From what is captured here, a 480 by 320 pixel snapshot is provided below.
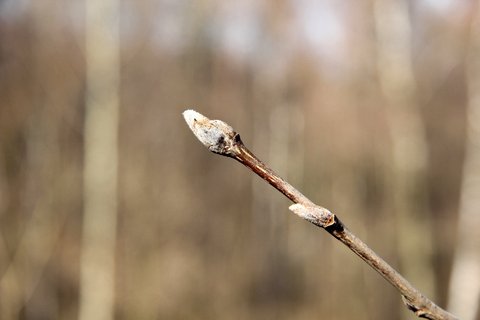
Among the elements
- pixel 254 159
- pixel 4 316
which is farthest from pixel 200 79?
pixel 254 159

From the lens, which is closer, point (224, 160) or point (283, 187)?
point (283, 187)

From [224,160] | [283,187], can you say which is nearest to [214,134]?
[283,187]

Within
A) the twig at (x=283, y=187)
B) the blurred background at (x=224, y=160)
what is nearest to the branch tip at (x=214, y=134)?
the twig at (x=283, y=187)

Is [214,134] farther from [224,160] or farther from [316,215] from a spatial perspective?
[224,160]

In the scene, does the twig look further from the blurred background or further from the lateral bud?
the blurred background

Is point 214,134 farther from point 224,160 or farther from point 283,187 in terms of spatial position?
point 224,160

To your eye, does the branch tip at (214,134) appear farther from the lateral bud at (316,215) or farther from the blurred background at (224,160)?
the blurred background at (224,160)

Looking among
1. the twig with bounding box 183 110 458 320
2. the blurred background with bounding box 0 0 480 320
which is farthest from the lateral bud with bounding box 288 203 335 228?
the blurred background with bounding box 0 0 480 320

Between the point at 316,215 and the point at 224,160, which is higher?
the point at 224,160

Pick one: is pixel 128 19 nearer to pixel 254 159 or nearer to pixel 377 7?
pixel 377 7
